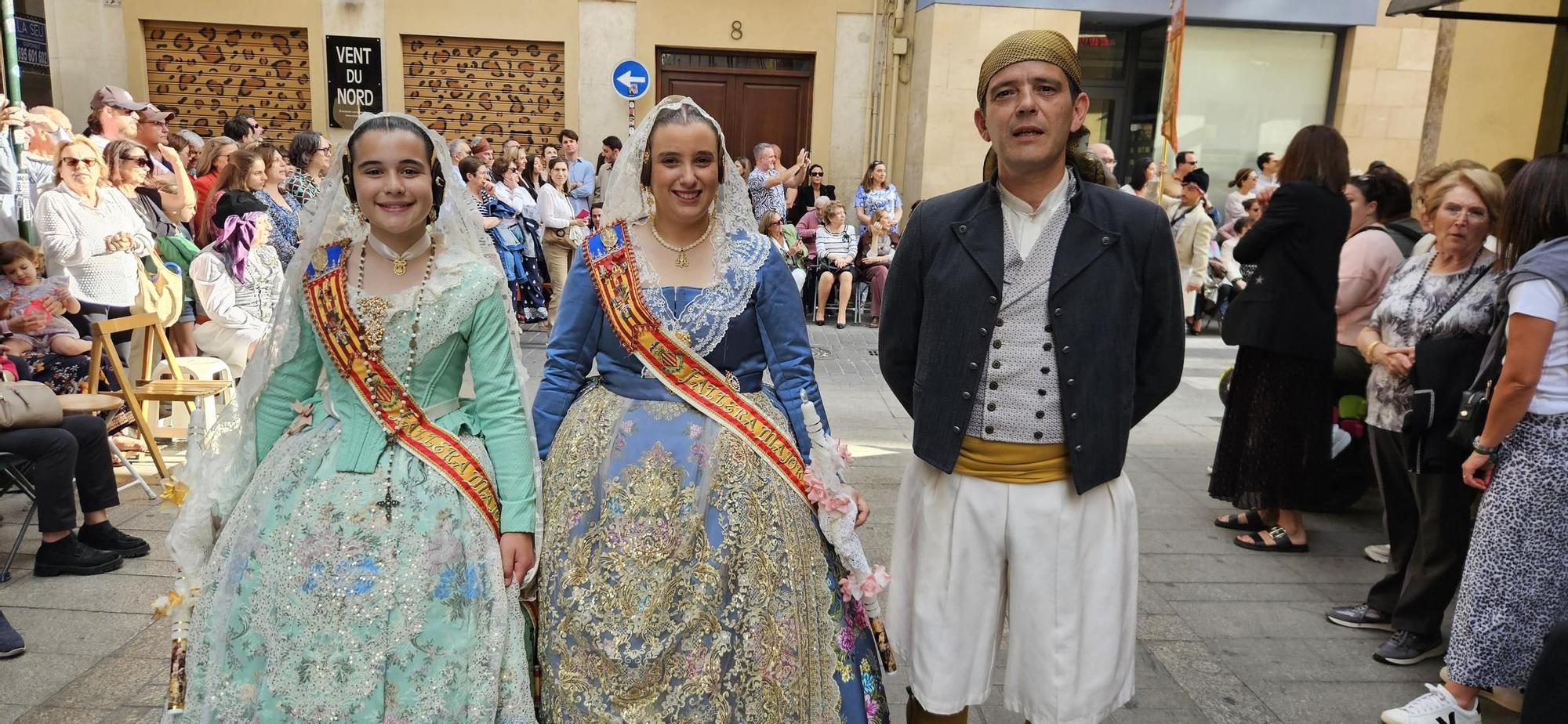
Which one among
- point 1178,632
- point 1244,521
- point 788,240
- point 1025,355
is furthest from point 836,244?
point 1025,355

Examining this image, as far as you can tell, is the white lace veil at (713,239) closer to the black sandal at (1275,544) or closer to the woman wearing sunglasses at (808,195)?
the black sandal at (1275,544)

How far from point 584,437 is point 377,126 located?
2.99ft

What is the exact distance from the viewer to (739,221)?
9.70 feet

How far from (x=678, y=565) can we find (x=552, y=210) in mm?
9898

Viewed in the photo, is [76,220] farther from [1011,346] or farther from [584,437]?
[1011,346]

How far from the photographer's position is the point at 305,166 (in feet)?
25.7

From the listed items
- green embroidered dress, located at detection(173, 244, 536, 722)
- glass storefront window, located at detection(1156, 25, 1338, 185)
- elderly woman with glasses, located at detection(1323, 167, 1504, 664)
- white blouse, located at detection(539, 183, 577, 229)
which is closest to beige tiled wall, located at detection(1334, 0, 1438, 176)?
glass storefront window, located at detection(1156, 25, 1338, 185)

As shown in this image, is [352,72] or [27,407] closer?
[27,407]

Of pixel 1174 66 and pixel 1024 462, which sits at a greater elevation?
pixel 1174 66

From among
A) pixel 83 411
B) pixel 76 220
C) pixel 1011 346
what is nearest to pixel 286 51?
pixel 76 220

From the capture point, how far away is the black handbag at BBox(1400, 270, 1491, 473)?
3.66m

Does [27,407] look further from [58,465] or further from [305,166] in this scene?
[305,166]

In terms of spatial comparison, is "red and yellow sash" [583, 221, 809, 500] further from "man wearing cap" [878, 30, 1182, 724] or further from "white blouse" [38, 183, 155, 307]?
"white blouse" [38, 183, 155, 307]

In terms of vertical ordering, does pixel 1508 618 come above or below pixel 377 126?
below
